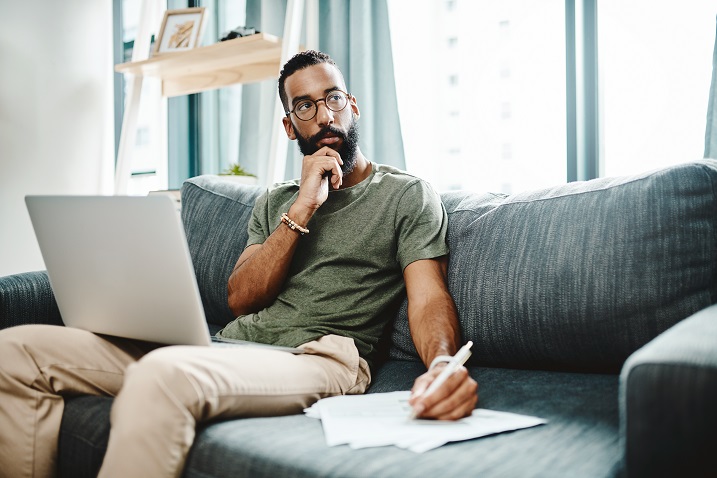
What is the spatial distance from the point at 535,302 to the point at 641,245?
0.71 ft

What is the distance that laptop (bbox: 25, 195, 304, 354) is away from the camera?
1062mm

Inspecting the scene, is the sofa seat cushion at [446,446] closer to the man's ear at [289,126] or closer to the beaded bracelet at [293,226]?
the beaded bracelet at [293,226]

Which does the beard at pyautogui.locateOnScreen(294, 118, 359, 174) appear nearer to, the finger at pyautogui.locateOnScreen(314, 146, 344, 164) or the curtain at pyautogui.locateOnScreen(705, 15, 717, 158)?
the finger at pyautogui.locateOnScreen(314, 146, 344, 164)

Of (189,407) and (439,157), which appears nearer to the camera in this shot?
(189,407)

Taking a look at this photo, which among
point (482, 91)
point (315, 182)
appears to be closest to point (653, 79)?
point (482, 91)

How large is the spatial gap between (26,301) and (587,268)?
133 centimetres

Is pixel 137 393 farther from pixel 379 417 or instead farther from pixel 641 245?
pixel 641 245

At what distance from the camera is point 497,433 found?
97cm

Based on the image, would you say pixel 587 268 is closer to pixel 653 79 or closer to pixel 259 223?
pixel 259 223

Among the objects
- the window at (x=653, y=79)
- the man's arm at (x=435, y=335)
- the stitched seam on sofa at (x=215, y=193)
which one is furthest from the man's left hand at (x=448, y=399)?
the window at (x=653, y=79)

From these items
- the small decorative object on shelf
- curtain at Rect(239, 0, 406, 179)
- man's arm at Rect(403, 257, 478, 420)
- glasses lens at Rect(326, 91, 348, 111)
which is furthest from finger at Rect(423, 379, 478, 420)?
the small decorative object on shelf

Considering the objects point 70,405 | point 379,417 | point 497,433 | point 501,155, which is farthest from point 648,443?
point 501,155

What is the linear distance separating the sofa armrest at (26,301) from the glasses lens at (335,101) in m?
0.86

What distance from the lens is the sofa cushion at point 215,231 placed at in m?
1.83
